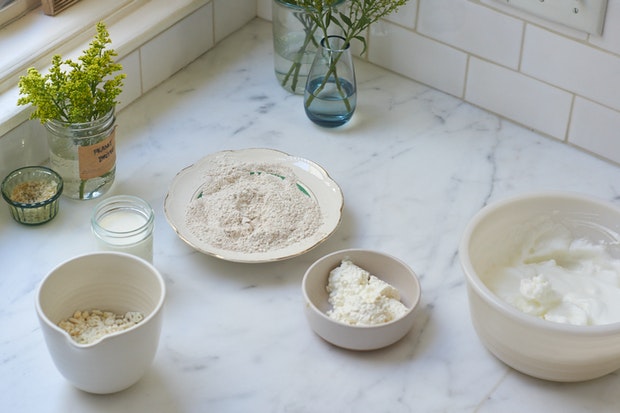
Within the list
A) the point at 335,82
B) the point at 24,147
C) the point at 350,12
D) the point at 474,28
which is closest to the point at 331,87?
the point at 335,82

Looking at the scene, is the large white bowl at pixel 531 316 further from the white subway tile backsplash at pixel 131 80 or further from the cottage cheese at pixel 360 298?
the white subway tile backsplash at pixel 131 80

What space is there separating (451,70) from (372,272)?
1.62ft

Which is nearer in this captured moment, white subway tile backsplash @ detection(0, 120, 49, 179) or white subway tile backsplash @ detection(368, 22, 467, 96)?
white subway tile backsplash @ detection(0, 120, 49, 179)

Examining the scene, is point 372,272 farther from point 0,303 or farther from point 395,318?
point 0,303

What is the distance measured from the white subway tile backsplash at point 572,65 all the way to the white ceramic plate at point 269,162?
385 millimetres

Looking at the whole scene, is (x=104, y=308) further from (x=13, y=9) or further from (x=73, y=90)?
(x=13, y=9)

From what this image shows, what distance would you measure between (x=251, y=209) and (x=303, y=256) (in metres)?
0.10

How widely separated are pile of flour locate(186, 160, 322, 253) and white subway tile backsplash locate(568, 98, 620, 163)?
451mm

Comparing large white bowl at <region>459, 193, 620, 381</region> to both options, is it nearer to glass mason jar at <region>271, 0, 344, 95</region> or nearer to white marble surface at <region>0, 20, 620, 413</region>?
white marble surface at <region>0, 20, 620, 413</region>

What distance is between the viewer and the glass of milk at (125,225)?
1338 mm

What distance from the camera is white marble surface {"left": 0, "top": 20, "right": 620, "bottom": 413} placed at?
4.03 ft

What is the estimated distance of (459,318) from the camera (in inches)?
52.7

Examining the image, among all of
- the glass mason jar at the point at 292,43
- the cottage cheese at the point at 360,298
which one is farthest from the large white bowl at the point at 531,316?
the glass mason jar at the point at 292,43

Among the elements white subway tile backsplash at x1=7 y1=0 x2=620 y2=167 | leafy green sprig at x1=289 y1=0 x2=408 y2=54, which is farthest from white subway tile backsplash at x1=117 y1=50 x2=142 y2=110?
leafy green sprig at x1=289 y1=0 x2=408 y2=54
